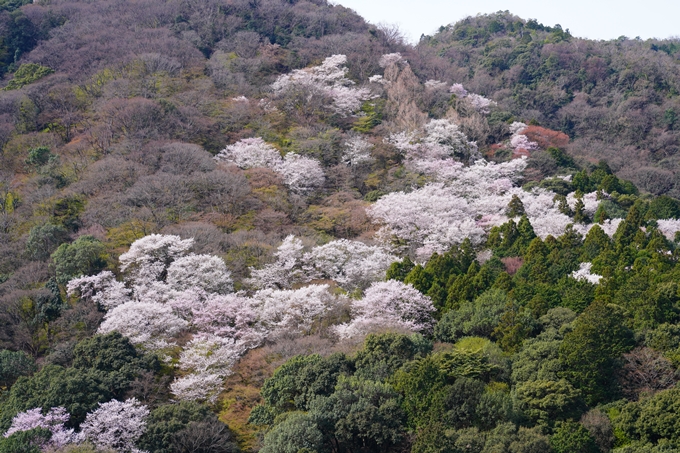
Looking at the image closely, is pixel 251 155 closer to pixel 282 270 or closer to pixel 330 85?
pixel 330 85

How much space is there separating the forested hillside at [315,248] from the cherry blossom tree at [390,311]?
0.50 feet

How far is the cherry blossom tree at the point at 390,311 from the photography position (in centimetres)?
2958

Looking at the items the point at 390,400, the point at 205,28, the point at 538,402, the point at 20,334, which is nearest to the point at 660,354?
the point at 538,402

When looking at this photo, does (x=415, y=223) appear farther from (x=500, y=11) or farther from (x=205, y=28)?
(x=500, y=11)

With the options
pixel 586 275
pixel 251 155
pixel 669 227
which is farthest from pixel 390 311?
pixel 251 155

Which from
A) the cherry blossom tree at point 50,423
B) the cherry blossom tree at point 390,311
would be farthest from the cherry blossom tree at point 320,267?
the cherry blossom tree at point 50,423

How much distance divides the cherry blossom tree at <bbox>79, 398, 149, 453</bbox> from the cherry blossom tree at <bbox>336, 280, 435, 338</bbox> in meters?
9.07

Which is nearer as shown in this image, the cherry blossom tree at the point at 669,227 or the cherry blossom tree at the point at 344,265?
the cherry blossom tree at the point at 344,265

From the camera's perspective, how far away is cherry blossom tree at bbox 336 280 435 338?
2958 centimetres

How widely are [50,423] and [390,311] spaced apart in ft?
45.3

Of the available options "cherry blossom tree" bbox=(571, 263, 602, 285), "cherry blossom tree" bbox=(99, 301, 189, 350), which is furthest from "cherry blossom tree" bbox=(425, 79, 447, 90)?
"cherry blossom tree" bbox=(99, 301, 189, 350)

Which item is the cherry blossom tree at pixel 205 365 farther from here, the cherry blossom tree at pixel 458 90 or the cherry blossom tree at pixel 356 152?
the cherry blossom tree at pixel 458 90

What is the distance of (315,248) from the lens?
3500cm

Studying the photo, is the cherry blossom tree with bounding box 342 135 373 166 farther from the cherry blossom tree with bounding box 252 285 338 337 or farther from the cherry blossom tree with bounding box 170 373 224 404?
the cherry blossom tree with bounding box 170 373 224 404
